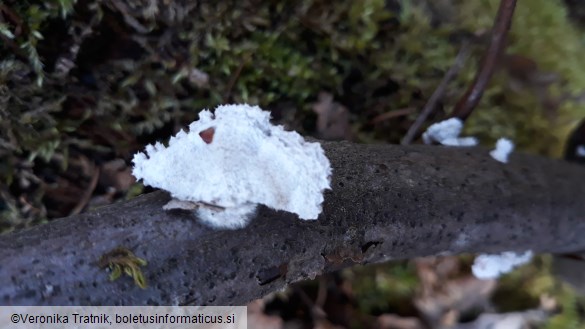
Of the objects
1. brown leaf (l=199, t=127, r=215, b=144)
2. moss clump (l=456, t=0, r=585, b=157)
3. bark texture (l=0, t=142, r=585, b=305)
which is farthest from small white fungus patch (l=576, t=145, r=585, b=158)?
brown leaf (l=199, t=127, r=215, b=144)

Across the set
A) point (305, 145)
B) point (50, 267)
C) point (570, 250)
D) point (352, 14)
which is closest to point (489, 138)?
point (570, 250)

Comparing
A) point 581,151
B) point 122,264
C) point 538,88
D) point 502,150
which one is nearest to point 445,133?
point 502,150

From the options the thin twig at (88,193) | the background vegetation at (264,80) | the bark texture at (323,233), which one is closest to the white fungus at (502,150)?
the bark texture at (323,233)

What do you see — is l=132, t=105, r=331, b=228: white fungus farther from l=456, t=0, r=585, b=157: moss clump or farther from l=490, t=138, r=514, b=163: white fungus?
l=456, t=0, r=585, b=157: moss clump

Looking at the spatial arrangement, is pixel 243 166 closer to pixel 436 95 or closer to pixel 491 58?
pixel 491 58

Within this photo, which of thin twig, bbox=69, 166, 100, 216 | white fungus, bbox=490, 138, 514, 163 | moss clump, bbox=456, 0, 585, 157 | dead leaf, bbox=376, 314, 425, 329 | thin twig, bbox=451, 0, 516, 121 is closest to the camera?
white fungus, bbox=490, 138, 514, 163

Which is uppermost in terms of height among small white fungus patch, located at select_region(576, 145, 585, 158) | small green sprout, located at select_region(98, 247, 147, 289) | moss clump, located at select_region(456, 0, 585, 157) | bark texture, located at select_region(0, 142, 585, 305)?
moss clump, located at select_region(456, 0, 585, 157)

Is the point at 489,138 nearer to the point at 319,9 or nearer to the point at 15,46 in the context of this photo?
the point at 319,9
